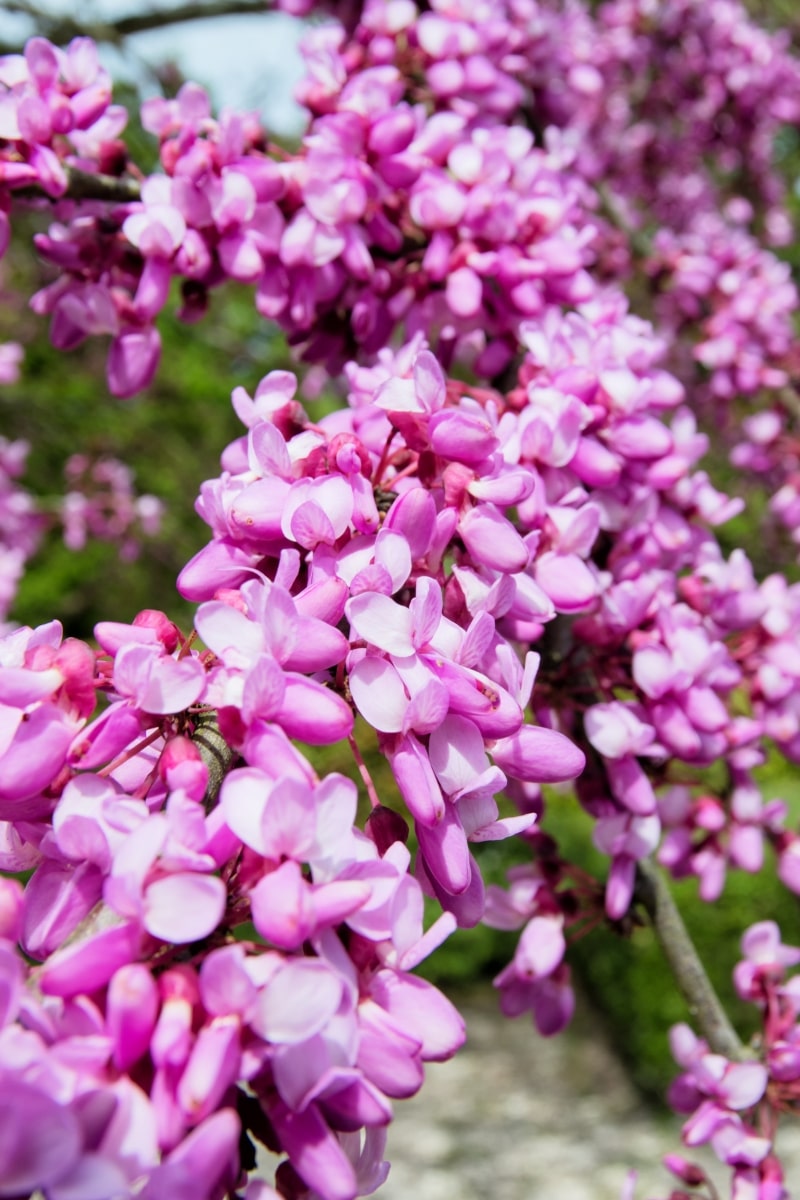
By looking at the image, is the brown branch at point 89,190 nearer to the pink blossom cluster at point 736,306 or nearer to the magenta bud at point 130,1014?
the magenta bud at point 130,1014

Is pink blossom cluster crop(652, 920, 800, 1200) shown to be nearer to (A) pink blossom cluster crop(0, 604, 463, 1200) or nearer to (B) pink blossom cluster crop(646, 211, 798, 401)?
(A) pink blossom cluster crop(0, 604, 463, 1200)

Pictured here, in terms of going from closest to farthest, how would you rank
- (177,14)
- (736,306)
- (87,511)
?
(736,306) < (177,14) < (87,511)

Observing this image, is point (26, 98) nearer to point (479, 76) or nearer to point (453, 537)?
point (453, 537)

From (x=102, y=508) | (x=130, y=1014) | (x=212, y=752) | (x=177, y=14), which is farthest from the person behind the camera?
(x=102, y=508)

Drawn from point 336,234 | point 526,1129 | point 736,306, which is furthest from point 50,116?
point 526,1129

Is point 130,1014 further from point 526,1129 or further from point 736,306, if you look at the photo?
point 526,1129

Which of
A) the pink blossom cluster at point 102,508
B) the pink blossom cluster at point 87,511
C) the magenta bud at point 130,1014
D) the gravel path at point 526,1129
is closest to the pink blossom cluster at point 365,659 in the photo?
the magenta bud at point 130,1014
